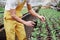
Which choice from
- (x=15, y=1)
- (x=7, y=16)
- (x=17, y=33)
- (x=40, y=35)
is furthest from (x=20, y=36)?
(x=40, y=35)

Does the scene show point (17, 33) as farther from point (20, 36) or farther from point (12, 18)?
point (12, 18)

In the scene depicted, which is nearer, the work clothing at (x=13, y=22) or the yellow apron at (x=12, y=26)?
the work clothing at (x=13, y=22)

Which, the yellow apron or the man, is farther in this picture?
the yellow apron

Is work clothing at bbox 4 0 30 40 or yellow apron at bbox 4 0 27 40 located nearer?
work clothing at bbox 4 0 30 40

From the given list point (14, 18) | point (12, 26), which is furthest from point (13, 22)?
point (14, 18)

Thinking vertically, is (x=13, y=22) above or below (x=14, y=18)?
below

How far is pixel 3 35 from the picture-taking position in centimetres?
401

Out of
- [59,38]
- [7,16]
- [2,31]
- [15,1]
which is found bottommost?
[59,38]

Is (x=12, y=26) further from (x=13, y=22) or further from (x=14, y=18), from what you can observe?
(x=14, y=18)

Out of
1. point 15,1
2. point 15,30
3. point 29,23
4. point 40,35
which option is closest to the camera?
point 29,23

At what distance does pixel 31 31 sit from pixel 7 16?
150 cm

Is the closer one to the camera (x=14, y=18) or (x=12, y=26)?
(x=14, y=18)

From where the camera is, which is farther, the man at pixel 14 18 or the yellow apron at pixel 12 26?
the yellow apron at pixel 12 26

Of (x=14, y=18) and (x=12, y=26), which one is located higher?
(x=14, y=18)
